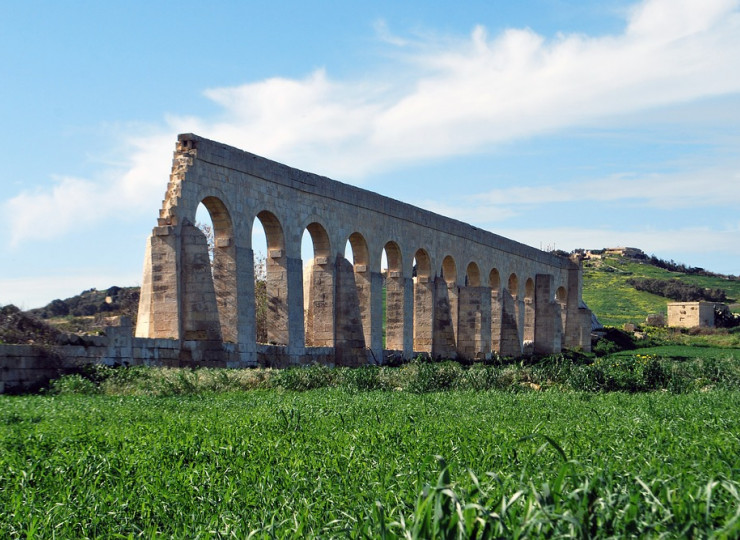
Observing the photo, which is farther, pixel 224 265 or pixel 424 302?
pixel 424 302

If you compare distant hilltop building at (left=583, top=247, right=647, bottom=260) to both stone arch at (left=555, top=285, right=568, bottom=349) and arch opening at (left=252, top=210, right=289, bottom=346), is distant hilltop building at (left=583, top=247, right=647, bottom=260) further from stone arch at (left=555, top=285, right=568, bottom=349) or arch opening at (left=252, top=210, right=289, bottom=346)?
arch opening at (left=252, top=210, right=289, bottom=346)

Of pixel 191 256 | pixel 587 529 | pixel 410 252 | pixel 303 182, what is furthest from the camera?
pixel 410 252

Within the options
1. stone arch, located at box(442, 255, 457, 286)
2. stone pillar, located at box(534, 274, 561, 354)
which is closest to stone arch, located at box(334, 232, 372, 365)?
stone arch, located at box(442, 255, 457, 286)

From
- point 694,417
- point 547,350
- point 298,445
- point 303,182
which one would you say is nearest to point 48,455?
point 298,445

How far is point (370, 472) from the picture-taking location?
5578 mm

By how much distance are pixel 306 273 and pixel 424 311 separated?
6.96m

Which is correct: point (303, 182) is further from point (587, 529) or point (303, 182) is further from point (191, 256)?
point (587, 529)

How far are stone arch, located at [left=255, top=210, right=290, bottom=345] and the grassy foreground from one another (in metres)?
10.5

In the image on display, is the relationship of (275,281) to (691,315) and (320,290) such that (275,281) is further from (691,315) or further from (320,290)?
(691,315)

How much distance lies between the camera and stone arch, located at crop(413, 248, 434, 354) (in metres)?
30.0

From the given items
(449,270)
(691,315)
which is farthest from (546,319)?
(691,315)

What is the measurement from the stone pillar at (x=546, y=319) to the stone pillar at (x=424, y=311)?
12.9 meters

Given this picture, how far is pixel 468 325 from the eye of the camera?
32.3m

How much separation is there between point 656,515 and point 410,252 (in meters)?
25.4
